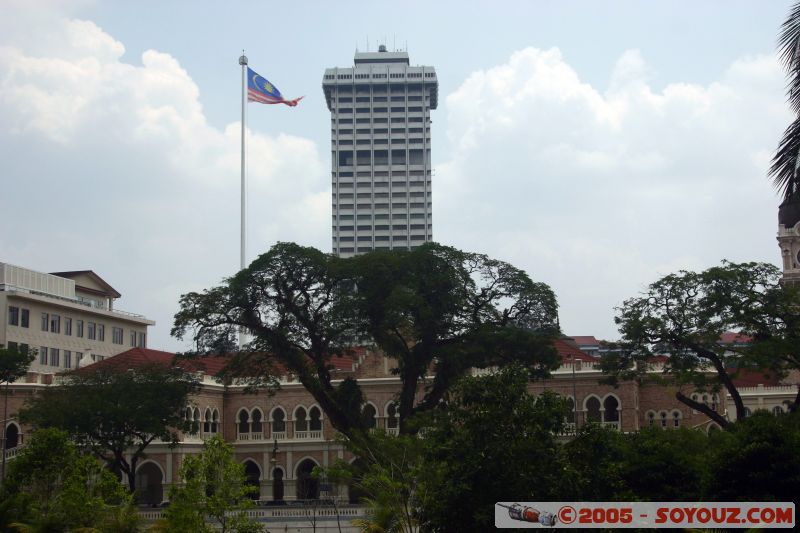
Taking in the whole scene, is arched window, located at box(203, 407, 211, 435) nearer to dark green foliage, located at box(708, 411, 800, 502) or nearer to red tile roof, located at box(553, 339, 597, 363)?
red tile roof, located at box(553, 339, 597, 363)

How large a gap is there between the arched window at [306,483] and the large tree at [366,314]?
1315 centimetres

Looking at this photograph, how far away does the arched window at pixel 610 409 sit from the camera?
203ft

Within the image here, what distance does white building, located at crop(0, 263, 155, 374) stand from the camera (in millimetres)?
67750

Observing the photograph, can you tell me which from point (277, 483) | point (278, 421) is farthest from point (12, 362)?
point (277, 483)

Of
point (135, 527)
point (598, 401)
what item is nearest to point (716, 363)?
point (598, 401)

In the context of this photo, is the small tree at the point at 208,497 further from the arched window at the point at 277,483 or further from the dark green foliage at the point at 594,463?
the arched window at the point at 277,483

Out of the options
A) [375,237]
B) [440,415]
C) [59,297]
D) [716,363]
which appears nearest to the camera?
[440,415]

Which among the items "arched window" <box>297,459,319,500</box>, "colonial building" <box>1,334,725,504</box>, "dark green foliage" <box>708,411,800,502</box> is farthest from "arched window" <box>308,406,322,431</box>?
"dark green foliage" <box>708,411,800,502</box>

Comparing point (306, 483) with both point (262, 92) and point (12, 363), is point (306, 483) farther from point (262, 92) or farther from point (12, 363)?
point (262, 92)

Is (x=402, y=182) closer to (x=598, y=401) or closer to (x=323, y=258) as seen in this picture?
(x=598, y=401)

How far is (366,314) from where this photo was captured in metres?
48.6

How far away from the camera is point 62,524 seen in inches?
1121

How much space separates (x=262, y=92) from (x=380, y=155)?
8704cm

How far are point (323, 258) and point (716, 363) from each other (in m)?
17.5
